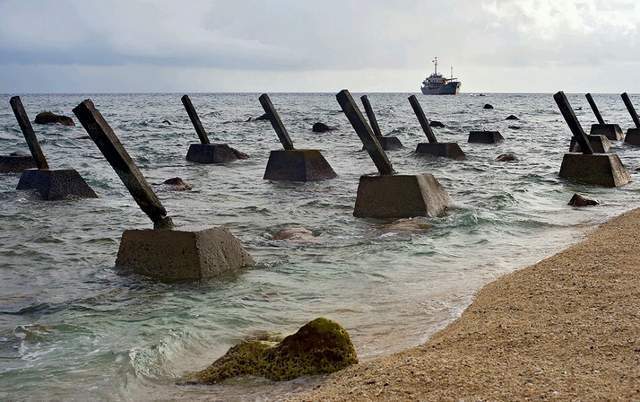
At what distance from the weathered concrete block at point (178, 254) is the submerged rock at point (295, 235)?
1.95m

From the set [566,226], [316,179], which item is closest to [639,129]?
[316,179]

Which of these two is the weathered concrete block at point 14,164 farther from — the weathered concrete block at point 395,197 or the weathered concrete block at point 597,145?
the weathered concrete block at point 597,145

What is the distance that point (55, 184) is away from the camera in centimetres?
1261

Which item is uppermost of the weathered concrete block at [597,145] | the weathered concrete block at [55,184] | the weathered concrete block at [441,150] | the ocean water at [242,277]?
the weathered concrete block at [597,145]

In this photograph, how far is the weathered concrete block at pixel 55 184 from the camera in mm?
12570

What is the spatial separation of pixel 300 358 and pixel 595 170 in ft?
37.2

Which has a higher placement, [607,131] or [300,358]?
[607,131]

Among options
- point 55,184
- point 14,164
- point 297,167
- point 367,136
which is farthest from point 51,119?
point 367,136

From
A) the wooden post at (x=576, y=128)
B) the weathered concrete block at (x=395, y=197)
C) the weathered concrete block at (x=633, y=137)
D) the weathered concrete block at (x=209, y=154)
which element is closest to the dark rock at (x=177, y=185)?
the weathered concrete block at (x=209, y=154)

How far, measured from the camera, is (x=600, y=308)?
15.6 ft

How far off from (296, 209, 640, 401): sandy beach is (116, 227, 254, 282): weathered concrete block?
2453 millimetres

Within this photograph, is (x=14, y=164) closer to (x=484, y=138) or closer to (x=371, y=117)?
(x=371, y=117)

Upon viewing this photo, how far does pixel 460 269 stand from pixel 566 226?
10.2 feet

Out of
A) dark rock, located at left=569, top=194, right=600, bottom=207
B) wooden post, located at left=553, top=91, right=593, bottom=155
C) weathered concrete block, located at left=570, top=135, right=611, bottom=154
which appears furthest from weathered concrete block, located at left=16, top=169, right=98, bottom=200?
weathered concrete block, located at left=570, top=135, right=611, bottom=154
